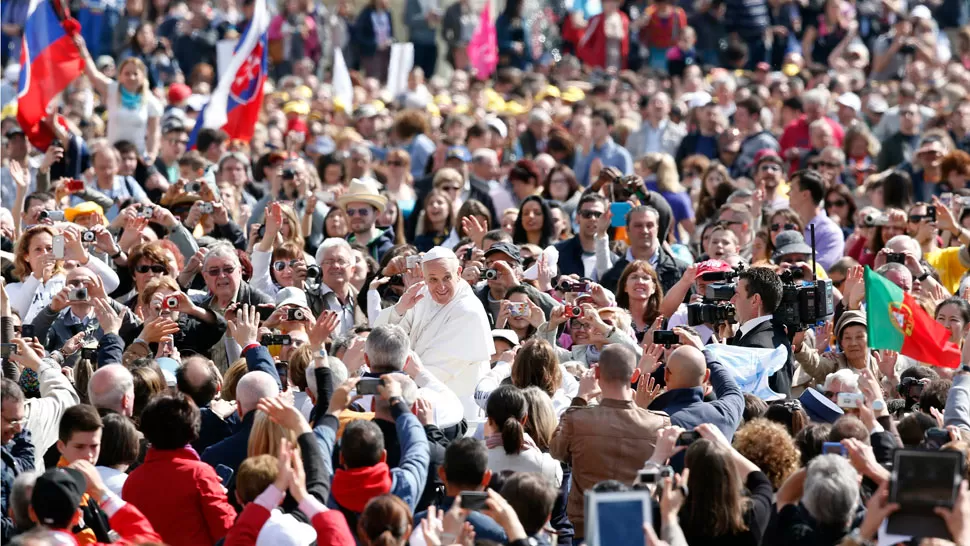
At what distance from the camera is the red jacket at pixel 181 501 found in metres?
6.78

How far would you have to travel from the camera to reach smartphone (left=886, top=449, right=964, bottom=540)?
18.7 feet

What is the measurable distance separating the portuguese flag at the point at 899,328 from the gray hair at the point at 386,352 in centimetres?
214

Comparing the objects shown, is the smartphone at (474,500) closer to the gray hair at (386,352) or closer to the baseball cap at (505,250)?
the gray hair at (386,352)

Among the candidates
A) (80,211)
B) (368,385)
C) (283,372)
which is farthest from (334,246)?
(368,385)

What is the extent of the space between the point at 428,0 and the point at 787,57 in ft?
16.0

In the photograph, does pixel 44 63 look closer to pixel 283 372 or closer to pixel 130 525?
pixel 283 372

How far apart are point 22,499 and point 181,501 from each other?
0.73 m

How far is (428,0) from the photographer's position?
23.8 metres

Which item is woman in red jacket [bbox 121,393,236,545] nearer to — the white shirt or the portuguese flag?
the portuguese flag

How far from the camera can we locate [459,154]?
14805mm

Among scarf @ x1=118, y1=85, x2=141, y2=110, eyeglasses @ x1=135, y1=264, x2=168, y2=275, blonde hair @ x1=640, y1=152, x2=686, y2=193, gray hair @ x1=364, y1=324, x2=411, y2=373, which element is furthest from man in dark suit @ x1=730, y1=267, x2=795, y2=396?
scarf @ x1=118, y1=85, x2=141, y2=110

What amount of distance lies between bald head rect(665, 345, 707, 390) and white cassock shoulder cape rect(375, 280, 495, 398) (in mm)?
1595

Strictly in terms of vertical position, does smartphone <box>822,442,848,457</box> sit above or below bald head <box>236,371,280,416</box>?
below

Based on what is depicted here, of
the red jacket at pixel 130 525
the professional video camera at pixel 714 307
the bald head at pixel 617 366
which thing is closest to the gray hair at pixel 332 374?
the bald head at pixel 617 366
